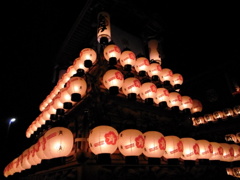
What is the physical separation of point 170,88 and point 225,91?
36.0 ft

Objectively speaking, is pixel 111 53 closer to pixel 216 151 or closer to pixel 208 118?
pixel 216 151

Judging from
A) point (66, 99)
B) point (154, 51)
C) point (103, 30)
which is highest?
point (154, 51)

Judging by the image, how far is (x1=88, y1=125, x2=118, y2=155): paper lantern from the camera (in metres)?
4.73

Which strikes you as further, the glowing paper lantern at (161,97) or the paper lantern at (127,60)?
the glowing paper lantern at (161,97)

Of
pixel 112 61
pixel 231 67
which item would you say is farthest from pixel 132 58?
pixel 231 67

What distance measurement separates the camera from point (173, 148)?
5934 millimetres

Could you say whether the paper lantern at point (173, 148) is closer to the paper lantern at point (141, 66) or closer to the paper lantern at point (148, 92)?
the paper lantern at point (148, 92)

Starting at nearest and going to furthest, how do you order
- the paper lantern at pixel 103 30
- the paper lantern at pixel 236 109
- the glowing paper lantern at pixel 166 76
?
the paper lantern at pixel 103 30
the glowing paper lantern at pixel 166 76
the paper lantern at pixel 236 109

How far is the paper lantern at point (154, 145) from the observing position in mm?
5340

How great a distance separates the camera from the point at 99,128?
488 centimetres

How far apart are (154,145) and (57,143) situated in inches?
114

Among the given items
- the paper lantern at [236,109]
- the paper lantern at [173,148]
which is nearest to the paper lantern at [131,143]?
the paper lantern at [173,148]

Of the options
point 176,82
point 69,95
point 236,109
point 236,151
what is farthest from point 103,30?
point 236,109

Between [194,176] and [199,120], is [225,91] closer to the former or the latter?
[199,120]
